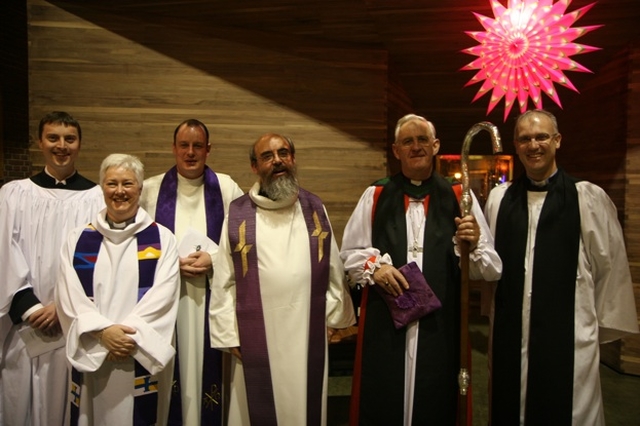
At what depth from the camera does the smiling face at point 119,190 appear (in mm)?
2312

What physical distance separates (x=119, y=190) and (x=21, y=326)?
1.15 meters

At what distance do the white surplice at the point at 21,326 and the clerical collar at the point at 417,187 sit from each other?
80.6 inches

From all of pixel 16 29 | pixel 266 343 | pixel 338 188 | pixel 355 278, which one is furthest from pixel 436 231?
pixel 16 29

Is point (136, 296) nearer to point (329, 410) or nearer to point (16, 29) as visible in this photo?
point (329, 410)

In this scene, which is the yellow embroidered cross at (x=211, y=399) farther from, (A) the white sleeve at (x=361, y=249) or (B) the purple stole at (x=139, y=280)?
(A) the white sleeve at (x=361, y=249)

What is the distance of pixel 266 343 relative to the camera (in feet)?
8.16

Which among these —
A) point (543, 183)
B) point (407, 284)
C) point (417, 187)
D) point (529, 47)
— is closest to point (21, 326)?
point (407, 284)

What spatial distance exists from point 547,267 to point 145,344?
2276 mm

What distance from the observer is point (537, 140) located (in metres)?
2.58

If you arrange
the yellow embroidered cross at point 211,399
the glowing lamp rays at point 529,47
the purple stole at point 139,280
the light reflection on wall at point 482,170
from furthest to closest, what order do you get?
the light reflection on wall at point 482,170 < the glowing lamp rays at point 529,47 < the yellow embroidered cross at point 211,399 < the purple stole at point 139,280

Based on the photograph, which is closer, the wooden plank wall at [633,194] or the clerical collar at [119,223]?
the clerical collar at [119,223]

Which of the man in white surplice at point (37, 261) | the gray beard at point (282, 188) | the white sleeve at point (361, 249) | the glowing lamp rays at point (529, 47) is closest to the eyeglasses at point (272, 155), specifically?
the gray beard at point (282, 188)

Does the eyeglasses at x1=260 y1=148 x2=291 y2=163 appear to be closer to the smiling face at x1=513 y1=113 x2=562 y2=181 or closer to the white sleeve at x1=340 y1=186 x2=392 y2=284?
the white sleeve at x1=340 y1=186 x2=392 y2=284

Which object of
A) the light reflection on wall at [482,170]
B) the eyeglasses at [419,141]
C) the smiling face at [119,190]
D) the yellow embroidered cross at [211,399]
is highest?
the light reflection on wall at [482,170]
